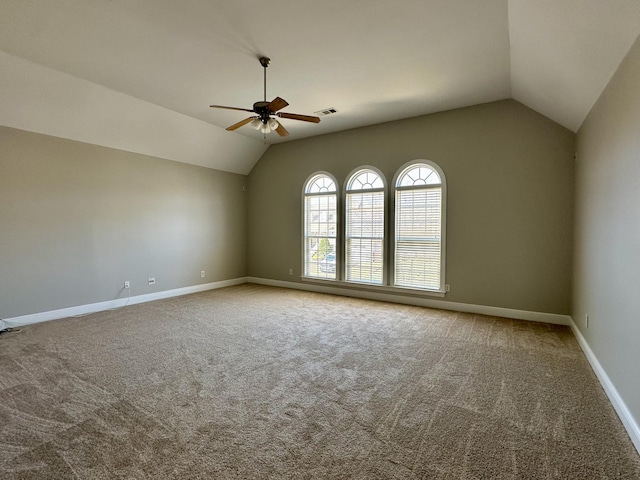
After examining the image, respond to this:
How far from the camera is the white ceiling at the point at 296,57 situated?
8.42 ft

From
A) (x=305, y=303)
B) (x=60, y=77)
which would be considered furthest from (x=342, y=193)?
(x=60, y=77)

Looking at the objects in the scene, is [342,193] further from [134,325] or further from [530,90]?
[134,325]

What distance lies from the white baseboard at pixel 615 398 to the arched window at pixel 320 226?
399cm

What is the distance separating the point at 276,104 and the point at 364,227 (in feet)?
10.5

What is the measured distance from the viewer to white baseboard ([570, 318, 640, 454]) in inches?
75.0

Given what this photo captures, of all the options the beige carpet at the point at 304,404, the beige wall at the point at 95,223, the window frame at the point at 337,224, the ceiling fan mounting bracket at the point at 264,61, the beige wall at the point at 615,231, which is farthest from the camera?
the window frame at the point at 337,224

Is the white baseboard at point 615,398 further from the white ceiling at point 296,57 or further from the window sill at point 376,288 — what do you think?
the white ceiling at point 296,57

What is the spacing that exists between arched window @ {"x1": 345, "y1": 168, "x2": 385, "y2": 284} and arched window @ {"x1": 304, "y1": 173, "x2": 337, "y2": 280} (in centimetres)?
35

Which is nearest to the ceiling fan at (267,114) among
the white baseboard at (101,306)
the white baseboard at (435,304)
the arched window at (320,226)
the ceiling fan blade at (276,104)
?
the ceiling fan blade at (276,104)

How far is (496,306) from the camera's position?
4.65m

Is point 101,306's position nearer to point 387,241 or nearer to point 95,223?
point 95,223

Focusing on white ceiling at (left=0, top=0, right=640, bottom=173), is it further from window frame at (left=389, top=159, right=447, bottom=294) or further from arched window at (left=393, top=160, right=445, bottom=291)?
arched window at (left=393, top=160, right=445, bottom=291)

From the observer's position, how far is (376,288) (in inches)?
223

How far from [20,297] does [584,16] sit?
680 centimetres
